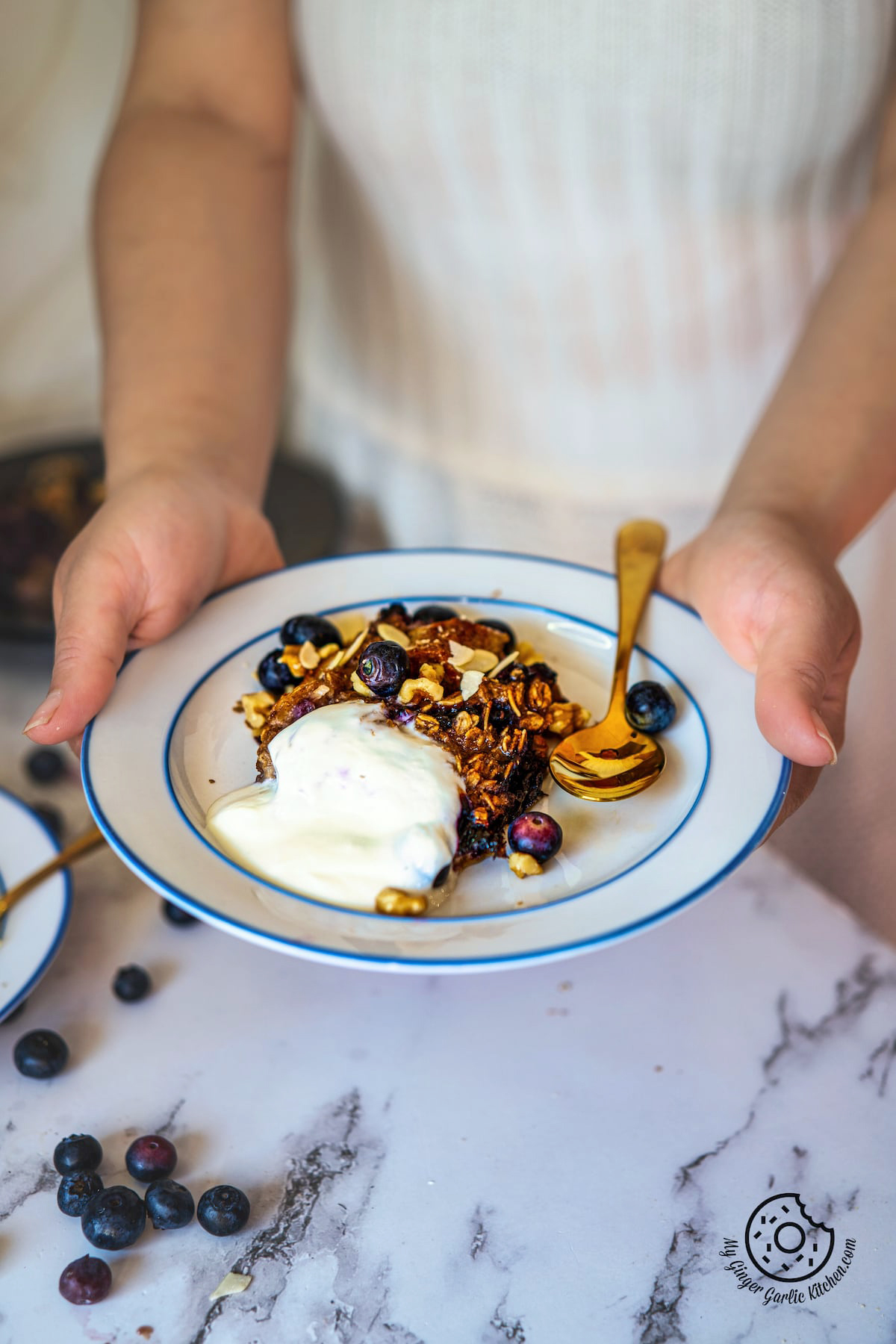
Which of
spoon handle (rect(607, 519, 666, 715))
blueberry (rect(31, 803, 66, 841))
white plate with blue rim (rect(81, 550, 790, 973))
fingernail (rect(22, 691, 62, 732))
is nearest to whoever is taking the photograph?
white plate with blue rim (rect(81, 550, 790, 973))

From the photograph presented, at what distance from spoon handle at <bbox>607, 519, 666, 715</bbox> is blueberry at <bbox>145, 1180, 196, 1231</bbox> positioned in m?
0.46

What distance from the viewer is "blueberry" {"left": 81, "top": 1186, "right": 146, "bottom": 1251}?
708 mm

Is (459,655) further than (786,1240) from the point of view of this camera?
Yes

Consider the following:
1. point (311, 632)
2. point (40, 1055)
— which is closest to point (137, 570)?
point (311, 632)

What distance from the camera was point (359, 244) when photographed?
1.44 m

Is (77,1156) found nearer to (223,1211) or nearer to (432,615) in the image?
(223,1211)

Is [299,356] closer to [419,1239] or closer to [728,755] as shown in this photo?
[728,755]

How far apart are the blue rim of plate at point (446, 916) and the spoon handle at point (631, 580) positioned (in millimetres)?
18

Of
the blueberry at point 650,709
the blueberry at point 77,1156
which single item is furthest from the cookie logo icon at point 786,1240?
the blueberry at point 77,1156

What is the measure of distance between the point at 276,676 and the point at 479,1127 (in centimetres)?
37

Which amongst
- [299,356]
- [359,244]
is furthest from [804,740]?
[299,356]

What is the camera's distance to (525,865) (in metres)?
0.76

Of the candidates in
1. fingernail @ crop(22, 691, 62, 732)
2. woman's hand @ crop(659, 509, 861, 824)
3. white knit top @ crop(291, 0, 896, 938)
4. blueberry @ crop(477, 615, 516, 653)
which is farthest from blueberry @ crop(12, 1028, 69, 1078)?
white knit top @ crop(291, 0, 896, 938)

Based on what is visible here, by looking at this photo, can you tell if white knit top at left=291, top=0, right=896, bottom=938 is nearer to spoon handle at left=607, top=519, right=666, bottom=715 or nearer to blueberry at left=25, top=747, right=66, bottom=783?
spoon handle at left=607, top=519, right=666, bottom=715
